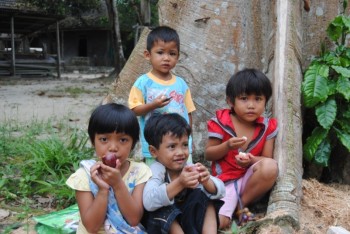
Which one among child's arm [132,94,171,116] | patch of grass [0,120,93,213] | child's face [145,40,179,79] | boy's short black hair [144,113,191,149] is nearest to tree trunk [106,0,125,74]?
patch of grass [0,120,93,213]

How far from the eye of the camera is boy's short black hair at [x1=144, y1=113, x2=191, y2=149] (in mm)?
2324

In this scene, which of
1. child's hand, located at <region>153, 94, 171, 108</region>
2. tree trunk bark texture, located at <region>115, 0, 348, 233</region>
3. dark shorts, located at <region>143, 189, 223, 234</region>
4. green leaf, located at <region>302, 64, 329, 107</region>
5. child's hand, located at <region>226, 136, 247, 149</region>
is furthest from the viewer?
tree trunk bark texture, located at <region>115, 0, 348, 233</region>

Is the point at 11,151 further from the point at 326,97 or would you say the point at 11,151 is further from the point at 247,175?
the point at 326,97

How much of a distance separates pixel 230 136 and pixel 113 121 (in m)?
0.94

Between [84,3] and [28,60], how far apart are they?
3.93 metres

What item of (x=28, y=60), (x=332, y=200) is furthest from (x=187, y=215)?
(x=28, y=60)

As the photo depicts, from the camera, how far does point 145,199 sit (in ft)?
7.40

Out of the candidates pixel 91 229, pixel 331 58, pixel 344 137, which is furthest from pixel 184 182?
pixel 331 58

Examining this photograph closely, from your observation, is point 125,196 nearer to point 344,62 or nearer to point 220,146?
point 220,146

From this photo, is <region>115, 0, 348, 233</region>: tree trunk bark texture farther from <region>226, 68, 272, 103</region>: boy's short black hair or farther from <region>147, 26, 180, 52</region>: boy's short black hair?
<region>147, 26, 180, 52</region>: boy's short black hair

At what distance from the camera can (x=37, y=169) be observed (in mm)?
3443

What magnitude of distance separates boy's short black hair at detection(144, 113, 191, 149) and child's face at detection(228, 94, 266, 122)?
552 millimetres

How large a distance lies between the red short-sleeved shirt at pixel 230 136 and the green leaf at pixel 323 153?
62 cm

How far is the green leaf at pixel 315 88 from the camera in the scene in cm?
320
